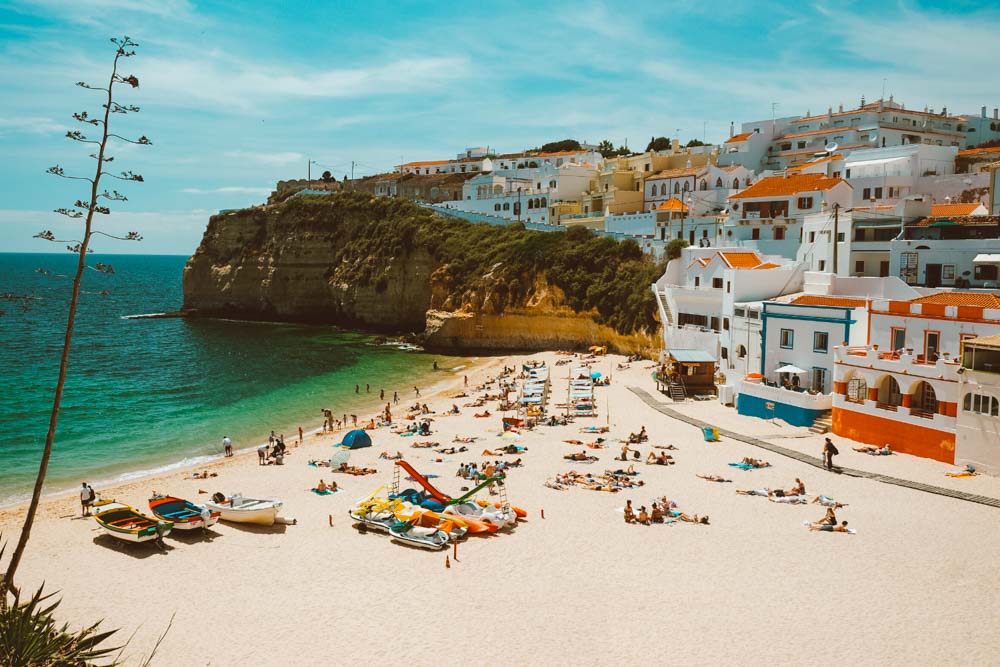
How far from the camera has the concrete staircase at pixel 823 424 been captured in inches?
1036

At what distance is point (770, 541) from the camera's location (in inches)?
677

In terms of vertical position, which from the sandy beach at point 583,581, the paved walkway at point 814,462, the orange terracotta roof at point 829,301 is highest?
the orange terracotta roof at point 829,301

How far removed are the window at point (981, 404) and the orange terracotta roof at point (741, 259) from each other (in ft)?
49.4

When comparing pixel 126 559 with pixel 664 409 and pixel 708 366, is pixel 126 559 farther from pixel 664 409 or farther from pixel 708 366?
pixel 708 366

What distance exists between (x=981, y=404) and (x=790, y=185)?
27.0 metres

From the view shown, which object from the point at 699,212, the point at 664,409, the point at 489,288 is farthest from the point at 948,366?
the point at 489,288

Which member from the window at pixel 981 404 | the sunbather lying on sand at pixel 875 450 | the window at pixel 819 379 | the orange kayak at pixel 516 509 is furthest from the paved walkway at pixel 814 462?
the orange kayak at pixel 516 509

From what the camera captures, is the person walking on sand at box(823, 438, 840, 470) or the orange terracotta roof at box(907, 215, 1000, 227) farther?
the orange terracotta roof at box(907, 215, 1000, 227)

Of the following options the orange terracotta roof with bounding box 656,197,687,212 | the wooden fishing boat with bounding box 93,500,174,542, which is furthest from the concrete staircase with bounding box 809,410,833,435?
the orange terracotta roof with bounding box 656,197,687,212

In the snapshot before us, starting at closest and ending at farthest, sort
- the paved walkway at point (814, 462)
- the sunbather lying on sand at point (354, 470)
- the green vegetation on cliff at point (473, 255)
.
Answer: the paved walkway at point (814, 462) → the sunbather lying on sand at point (354, 470) → the green vegetation on cliff at point (473, 255)

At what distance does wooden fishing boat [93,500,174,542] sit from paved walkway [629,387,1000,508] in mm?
19034

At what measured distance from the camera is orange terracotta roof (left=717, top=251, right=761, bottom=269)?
117 feet

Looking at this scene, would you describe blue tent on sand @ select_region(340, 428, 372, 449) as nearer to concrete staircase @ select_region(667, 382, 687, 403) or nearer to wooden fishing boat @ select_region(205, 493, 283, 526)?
wooden fishing boat @ select_region(205, 493, 283, 526)

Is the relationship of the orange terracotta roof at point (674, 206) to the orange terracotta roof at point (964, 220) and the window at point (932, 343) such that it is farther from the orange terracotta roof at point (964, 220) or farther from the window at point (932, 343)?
the window at point (932, 343)
